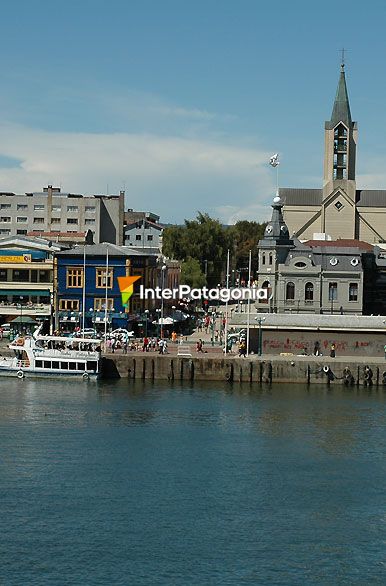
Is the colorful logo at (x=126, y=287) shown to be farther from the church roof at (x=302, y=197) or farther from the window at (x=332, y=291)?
the church roof at (x=302, y=197)

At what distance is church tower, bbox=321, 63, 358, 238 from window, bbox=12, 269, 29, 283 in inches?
1930

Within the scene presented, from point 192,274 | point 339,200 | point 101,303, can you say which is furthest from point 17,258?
point 339,200

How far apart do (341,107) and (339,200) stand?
10.4 meters

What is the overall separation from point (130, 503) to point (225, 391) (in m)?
29.9

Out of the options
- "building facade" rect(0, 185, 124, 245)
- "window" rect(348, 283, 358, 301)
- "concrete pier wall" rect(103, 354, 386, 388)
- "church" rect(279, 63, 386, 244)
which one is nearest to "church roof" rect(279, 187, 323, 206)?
"church" rect(279, 63, 386, 244)

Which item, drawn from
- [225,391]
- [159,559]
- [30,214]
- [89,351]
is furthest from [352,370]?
[30,214]

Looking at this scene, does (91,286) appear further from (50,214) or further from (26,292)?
(50,214)

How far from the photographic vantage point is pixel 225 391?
244ft

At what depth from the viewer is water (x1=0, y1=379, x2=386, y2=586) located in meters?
38.0

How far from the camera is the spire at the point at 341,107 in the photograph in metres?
136

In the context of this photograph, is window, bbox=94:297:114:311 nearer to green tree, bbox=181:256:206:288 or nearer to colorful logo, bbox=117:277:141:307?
colorful logo, bbox=117:277:141:307

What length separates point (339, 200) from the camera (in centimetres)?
13850

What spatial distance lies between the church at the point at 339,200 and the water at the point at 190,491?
232ft

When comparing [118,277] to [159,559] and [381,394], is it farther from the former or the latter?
[159,559]
